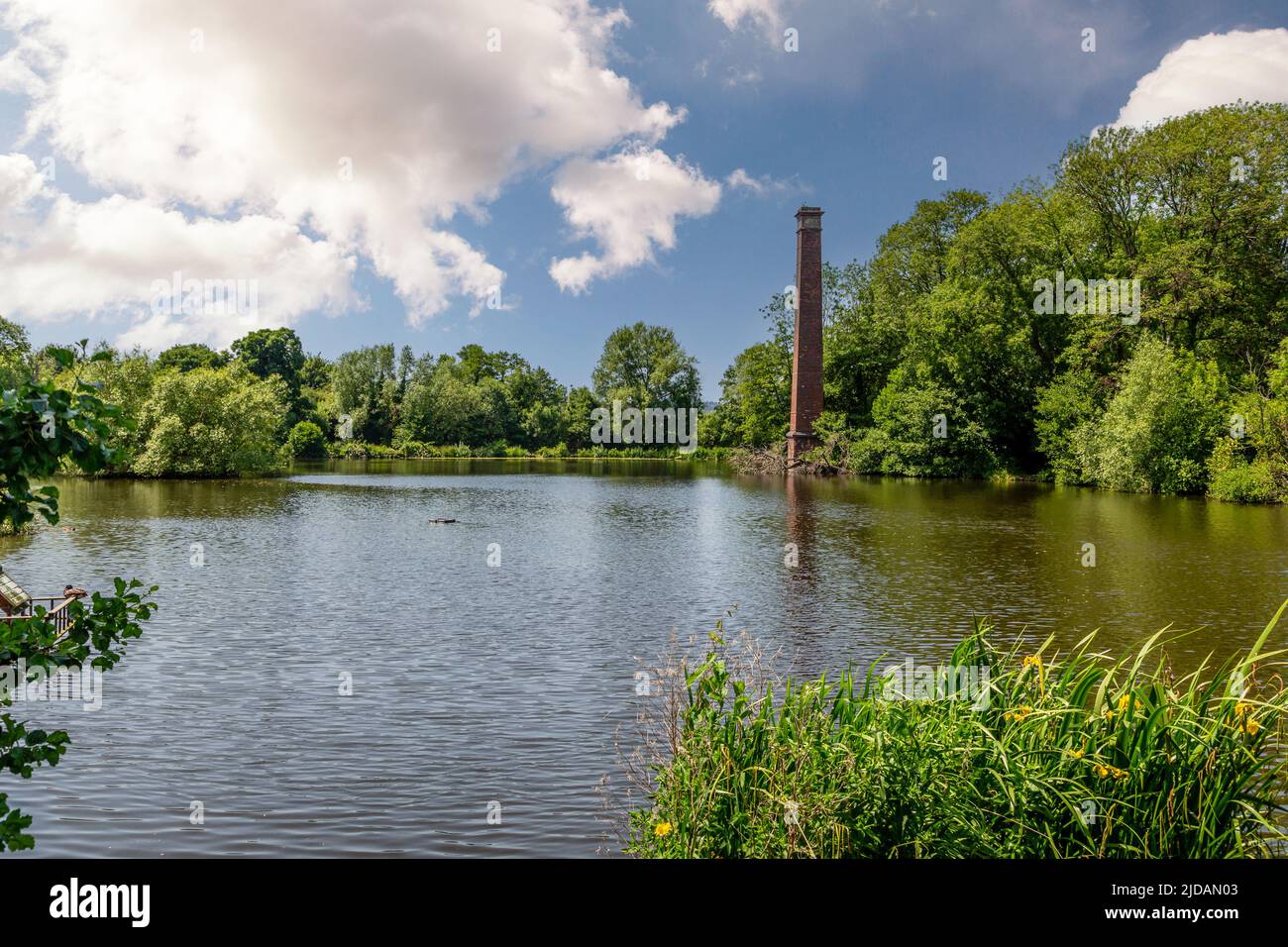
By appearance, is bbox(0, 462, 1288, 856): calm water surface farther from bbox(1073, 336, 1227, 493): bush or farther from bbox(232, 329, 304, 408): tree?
bbox(232, 329, 304, 408): tree

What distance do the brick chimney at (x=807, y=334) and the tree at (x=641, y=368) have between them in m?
44.6

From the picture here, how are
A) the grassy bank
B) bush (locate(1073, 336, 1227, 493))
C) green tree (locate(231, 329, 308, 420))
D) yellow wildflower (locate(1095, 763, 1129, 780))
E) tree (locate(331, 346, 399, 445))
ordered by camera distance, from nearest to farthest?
yellow wildflower (locate(1095, 763, 1129, 780))
bush (locate(1073, 336, 1227, 493))
the grassy bank
tree (locate(331, 346, 399, 445))
green tree (locate(231, 329, 308, 420))

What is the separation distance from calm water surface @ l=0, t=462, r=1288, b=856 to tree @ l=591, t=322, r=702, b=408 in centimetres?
7156

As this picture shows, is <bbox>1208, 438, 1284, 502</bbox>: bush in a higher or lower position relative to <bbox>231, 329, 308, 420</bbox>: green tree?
lower

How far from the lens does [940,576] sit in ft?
69.1

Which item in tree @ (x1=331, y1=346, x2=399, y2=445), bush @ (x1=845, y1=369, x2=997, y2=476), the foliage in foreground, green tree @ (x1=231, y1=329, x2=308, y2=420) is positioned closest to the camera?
the foliage in foreground

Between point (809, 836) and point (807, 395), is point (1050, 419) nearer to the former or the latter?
point (807, 395)

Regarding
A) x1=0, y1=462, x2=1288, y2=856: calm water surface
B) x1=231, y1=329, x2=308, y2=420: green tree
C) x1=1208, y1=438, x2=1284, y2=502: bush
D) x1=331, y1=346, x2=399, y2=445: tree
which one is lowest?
x1=0, y1=462, x2=1288, y2=856: calm water surface

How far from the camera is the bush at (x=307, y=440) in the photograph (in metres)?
91.2

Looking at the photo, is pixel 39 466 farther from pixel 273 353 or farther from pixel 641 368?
pixel 273 353

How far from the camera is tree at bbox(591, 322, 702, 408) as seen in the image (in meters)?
109

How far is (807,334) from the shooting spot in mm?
63688

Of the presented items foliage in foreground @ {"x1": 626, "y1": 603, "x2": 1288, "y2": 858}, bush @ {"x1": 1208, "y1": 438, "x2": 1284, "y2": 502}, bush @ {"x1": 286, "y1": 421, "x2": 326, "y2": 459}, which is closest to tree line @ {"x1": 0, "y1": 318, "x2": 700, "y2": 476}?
bush @ {"x1": 286, "y1": 421, "x2": 326, "y2": 459}
